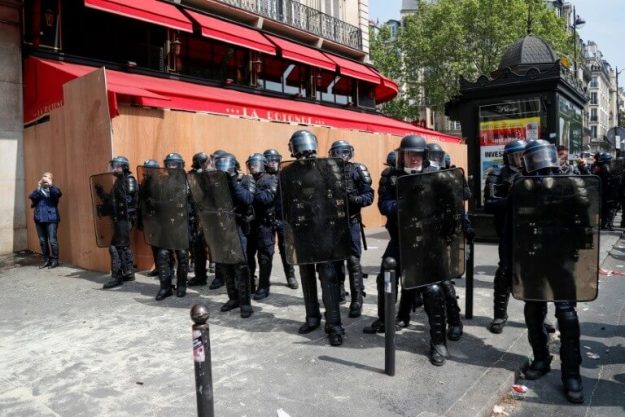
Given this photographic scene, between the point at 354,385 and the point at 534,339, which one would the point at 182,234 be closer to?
the point at 354,385

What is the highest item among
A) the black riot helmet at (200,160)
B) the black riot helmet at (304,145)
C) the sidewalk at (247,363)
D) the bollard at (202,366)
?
the black riot helmet at (200,160)

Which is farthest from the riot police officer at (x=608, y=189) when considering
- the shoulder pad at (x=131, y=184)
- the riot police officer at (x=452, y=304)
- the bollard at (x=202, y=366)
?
the bollard at (x=202, y=366)

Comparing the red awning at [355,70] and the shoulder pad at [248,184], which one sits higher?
the red awning at [355,70]

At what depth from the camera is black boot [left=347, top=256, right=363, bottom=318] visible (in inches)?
199

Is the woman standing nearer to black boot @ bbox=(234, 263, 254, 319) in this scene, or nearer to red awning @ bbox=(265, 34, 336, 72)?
black boot @ bbox=(234, 263, 254, 319)

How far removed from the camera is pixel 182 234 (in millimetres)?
5887

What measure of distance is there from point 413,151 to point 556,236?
3.74 ft

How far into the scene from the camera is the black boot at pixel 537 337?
3.54m

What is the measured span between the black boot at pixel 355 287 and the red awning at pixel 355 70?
1191 cm

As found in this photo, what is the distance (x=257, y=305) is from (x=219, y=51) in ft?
32.0

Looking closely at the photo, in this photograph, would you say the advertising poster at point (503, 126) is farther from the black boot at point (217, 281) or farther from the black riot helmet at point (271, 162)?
the black boot at point (217, 281)

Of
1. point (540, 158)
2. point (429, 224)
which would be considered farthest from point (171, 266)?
point (540, 158)

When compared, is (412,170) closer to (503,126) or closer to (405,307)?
(405,307)

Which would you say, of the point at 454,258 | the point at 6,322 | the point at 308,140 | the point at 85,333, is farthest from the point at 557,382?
the point at 6,322
